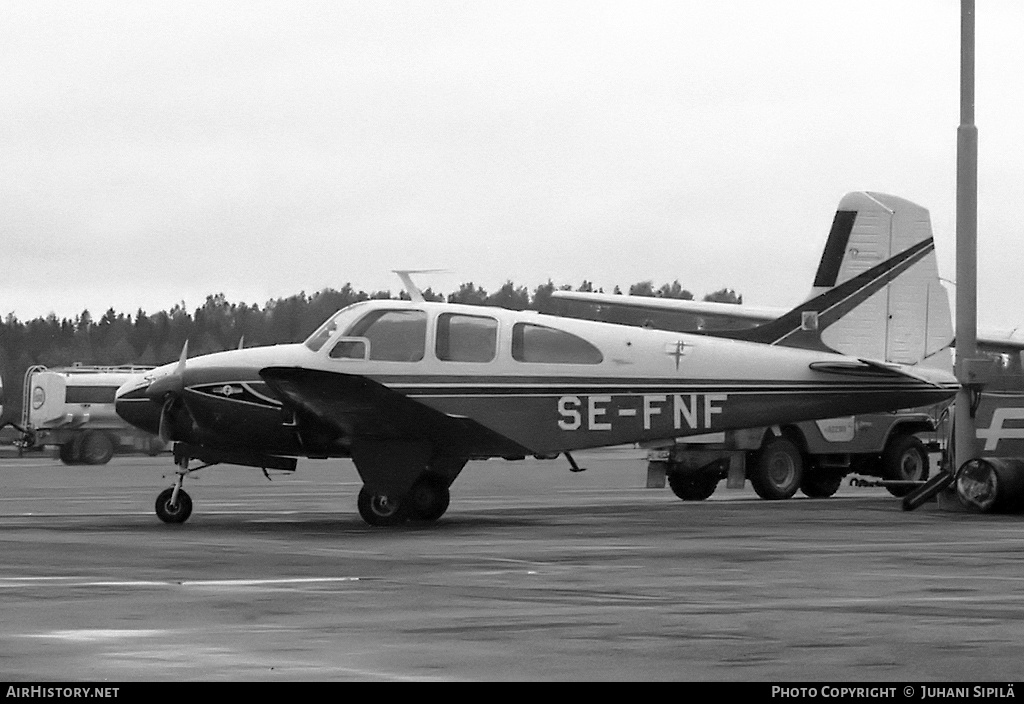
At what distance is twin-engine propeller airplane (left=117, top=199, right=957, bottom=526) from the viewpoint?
18156mm

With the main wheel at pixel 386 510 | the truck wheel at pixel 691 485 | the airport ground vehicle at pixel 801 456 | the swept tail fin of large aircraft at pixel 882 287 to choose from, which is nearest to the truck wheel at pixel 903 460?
the airport ground vehicle at pixel 801 456

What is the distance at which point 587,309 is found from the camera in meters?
35.7

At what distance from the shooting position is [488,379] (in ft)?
61.0

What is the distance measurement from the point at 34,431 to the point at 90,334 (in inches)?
976

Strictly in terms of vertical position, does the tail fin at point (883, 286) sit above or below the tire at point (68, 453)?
above

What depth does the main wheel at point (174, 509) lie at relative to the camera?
18.5m

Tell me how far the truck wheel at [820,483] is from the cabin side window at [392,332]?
1016 cm

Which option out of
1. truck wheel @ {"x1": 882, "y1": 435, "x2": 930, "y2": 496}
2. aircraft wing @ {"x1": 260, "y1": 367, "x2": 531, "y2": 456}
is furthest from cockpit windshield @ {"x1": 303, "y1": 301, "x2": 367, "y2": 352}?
truck wheel @ {"x1": 882, "y1": 435, "x2": 930, "y2": 496}

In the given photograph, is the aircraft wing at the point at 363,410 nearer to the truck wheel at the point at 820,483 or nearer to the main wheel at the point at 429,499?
the main wheel at the point at 429,499

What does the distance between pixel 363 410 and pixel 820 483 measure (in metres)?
11.6

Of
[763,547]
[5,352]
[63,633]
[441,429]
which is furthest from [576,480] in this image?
[5,352]

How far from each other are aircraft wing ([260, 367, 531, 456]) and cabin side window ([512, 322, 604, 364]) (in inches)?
41.1

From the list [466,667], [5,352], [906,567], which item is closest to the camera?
[466,667]
